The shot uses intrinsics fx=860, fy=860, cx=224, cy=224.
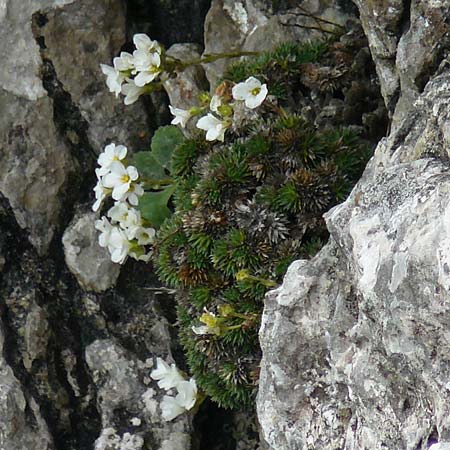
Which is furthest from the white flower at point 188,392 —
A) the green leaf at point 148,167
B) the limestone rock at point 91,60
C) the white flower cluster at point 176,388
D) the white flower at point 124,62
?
the white flower at point 124,62

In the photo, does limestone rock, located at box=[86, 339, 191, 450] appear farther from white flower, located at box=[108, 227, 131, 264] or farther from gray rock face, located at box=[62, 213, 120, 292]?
white flower, located at box=[108, 227, 131, 264]

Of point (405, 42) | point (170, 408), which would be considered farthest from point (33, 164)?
point (405, 42)

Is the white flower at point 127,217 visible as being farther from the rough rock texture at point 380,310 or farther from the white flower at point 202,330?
the rough rock texture at point 380,310

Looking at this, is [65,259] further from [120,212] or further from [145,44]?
[145,44]

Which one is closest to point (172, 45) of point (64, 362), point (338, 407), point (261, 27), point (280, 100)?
point (261, 27)

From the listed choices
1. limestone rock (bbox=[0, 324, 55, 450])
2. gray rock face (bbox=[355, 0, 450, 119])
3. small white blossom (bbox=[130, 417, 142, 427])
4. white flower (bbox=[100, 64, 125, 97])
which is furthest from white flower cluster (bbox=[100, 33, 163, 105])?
small white blossom (bbox=[130, 417, 142, 427])
